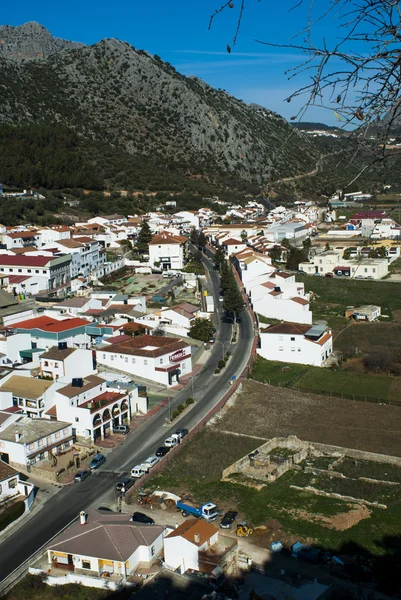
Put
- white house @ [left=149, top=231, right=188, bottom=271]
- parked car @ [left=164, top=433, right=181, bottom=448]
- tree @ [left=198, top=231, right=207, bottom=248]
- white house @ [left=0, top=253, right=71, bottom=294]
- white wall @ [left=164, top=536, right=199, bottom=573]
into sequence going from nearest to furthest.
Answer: white wall @ [left=164, top=536, right=199, bottom=573] < parked car @ [left=164, top=433, right=181, bottom=448] < white house @ [left=0, top=253, right=71, bottom=294] < white house @ [left=149, top=231, right=188, bottom=271] < tree @ [left=198, top=231, right=207, bottom=248]

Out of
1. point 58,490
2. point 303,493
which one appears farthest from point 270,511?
point 58,490

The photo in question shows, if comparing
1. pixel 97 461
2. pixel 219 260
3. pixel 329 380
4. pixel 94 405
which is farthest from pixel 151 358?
pixel 219 260

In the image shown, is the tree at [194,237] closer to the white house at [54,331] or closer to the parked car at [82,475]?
the white house at [54,331]

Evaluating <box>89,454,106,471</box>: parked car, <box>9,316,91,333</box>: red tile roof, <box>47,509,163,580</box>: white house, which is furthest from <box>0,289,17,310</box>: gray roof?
<box>47,509,163,580</box>: white house

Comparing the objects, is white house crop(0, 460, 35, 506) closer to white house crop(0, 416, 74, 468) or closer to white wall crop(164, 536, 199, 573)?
white house crop(0, 416, 74, 468)

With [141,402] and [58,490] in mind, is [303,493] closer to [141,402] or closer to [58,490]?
[58,490]

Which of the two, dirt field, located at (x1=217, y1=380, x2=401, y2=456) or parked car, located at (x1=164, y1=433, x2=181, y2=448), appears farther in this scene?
dirt field, located at (x1=217, y1=380, x2=401, y2=456)

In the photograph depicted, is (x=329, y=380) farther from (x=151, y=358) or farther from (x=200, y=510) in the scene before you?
(x=200, y=510)
